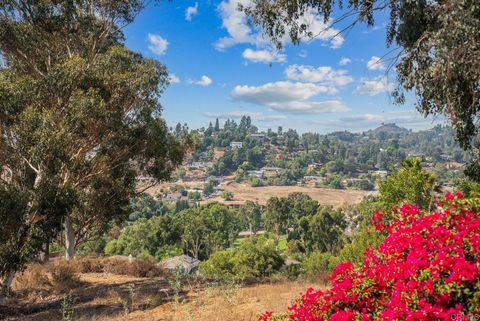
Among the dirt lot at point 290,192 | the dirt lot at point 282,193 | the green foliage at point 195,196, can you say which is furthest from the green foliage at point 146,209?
the dirt lot at point 290,192

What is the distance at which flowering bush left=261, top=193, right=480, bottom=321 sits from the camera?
12.1 feet

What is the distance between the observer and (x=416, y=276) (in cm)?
392

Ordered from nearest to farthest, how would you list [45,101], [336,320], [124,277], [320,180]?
1. [336,320]
2. [45,101]
3. [124,277]
4. [320,180]

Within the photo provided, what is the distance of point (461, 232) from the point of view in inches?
164

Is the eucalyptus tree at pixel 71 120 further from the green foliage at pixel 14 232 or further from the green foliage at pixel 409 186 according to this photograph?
the green foliage at pixel 409 186

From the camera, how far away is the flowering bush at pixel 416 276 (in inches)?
145

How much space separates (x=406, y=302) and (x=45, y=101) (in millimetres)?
11779

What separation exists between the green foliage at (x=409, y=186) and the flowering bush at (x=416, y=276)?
592 inches

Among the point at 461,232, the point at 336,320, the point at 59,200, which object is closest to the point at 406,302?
the point at 336,320

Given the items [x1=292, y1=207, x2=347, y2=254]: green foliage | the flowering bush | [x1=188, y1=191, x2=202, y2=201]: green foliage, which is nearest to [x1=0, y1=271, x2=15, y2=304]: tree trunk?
the flowering bush

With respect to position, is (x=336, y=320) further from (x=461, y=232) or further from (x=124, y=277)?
(x=124, y=277)

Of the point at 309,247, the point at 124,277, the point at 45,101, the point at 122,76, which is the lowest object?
the point at 309,247

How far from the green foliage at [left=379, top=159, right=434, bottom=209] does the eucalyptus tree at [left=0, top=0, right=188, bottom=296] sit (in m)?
11.1

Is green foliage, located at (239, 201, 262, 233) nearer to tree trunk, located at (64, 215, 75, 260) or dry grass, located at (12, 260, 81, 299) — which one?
tree trunk, located at (64, 215, 75, 260)
